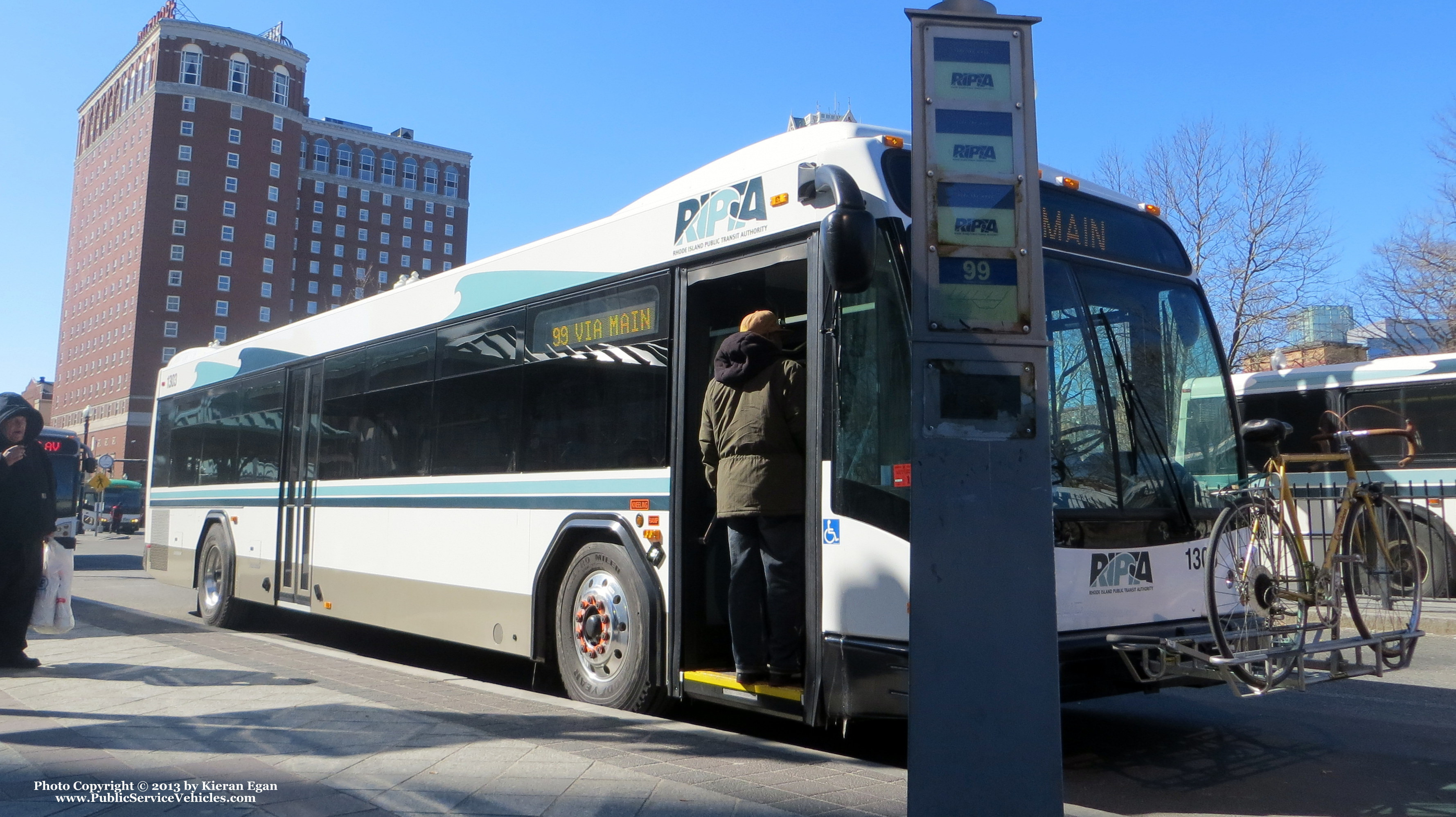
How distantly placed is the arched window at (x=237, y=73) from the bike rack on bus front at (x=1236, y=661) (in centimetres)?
10354

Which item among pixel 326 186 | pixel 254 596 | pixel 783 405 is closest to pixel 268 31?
pixel 326 186

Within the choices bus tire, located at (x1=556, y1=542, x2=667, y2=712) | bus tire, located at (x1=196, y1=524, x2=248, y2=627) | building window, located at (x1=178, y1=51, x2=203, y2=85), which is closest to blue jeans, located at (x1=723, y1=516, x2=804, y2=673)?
bus tire, located at (x1=556, y1=542, x2=667, y2=712)

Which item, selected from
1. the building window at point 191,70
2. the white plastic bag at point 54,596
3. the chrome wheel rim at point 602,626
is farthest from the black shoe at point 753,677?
the building window at point 191,70

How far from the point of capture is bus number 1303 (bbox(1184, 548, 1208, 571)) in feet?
18.4

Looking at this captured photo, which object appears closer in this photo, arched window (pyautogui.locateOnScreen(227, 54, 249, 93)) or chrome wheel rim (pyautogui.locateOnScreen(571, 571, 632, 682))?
chrome wheel rim (pyautogui.locateOnScreen(571, 571, 632, 682))

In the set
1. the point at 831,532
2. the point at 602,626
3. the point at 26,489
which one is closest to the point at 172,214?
the point at 26,489

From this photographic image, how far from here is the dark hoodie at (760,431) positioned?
223 inches

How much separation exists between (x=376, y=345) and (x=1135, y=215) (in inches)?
259

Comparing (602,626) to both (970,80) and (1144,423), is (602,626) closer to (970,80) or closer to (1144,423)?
(1144,423)

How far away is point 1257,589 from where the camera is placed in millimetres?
5508

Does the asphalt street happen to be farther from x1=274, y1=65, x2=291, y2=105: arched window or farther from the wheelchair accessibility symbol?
x1=274, y1=65, x2=291, y2=105: arched window

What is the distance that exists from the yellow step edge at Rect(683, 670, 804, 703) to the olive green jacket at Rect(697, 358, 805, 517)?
874 millimetres

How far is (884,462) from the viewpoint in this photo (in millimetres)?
5090

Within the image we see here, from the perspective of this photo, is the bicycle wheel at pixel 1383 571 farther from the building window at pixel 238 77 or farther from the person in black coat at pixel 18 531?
the building window at pixel 238 77
